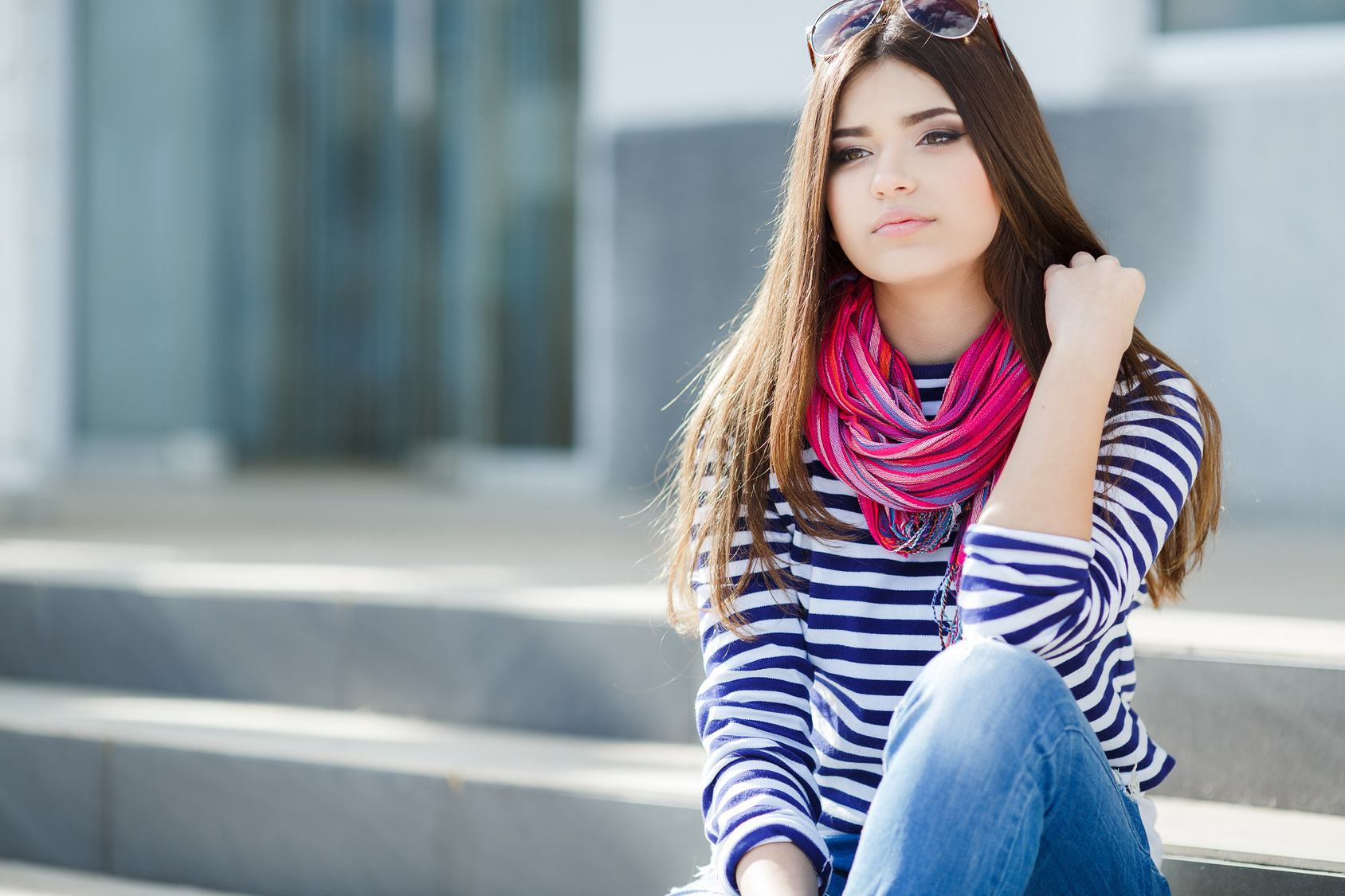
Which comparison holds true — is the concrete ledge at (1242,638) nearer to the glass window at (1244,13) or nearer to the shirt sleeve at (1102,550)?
the shirt sleeve at (1102,550)

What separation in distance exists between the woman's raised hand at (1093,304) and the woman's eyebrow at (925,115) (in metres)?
0.21

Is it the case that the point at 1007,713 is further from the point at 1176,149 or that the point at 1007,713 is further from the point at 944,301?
the point at 1176,149

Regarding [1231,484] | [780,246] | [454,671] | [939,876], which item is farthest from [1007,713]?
[1231,484]

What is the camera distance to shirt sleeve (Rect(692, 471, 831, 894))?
4.11 ft

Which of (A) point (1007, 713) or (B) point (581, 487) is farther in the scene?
(B) point (581, 487)

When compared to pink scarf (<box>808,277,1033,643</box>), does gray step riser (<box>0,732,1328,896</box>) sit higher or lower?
lower

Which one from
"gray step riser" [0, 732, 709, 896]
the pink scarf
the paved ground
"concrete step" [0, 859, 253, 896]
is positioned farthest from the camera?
the paved ground

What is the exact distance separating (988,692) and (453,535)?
8.14 ft

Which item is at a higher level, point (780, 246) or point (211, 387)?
point (780, 246)

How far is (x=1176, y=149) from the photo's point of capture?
341 centimetres

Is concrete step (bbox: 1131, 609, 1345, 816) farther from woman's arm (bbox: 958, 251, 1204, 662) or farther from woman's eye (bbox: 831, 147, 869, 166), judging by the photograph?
woman's eye (bbox: 831, 147, 869, 166)

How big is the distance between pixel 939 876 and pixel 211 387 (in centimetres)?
562

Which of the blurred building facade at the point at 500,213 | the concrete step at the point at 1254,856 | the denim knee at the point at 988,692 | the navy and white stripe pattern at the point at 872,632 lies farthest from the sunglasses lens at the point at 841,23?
the blurred building facade at the point at 500,213

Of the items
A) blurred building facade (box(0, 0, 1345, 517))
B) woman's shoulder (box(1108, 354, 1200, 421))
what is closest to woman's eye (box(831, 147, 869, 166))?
A: woman's shoulder (box(1108, 354, 1200, 421))
